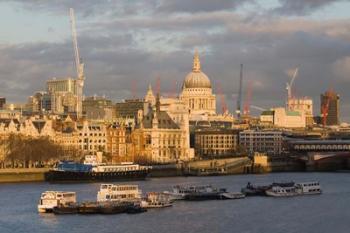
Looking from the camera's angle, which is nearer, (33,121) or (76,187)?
(76,187)

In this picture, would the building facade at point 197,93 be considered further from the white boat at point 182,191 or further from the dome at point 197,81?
the white boat at point 182,191

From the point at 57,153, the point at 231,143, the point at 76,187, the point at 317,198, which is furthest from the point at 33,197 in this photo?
the point at 231,143

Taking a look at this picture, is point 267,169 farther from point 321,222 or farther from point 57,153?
point 321,222

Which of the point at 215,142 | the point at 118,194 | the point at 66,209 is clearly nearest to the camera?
the point at 66,209

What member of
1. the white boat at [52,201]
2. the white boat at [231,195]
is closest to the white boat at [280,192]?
the white boat at [231,195]

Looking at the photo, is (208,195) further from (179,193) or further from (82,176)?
(82,176)

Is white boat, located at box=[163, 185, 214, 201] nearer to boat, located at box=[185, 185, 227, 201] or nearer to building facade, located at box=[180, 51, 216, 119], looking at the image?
boat, located at box=[185, 185, 227, 201]

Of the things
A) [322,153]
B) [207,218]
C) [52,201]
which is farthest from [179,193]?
[322,153]
